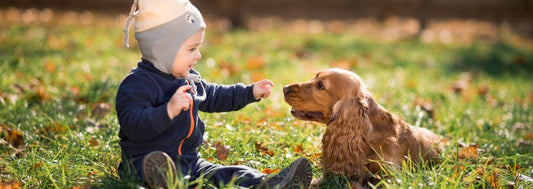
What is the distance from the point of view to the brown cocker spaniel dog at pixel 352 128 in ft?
10.4

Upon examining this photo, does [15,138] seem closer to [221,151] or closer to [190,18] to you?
[221,151]

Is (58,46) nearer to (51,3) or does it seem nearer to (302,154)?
(302,154)

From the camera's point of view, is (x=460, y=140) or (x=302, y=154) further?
(x=460, y=140)

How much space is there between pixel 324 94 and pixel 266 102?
1.60m

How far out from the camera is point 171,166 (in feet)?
8.53

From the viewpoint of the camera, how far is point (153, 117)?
8.47ft

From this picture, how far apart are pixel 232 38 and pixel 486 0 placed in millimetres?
10279

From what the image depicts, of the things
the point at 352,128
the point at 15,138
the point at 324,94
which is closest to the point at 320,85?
the point at 324,94

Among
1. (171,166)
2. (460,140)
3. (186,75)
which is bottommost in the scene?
(460,140)

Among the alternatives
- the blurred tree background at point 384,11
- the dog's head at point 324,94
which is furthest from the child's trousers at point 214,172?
the blurred tree background at point 384,11

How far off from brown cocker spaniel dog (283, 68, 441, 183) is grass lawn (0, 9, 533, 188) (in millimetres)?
147

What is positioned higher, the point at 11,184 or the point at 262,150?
the point at 11,184

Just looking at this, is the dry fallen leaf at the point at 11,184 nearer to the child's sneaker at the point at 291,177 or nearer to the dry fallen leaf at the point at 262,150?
the child's sneaker at the point at 291,177

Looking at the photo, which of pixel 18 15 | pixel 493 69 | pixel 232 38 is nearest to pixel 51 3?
pixel 18 15
